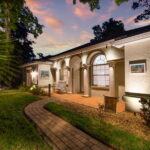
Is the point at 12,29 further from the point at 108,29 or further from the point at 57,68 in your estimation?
the point at 108,29

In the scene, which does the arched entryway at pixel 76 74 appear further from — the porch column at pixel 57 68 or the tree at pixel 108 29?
the tree at pixel 108 29

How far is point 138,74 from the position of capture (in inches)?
227

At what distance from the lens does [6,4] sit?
2.62 metres

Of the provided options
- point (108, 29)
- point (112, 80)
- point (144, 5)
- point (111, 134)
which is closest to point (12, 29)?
point (111, 134)

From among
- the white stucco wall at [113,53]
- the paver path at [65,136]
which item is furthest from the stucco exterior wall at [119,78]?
the paver path at [65,136]

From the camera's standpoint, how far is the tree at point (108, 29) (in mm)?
29680

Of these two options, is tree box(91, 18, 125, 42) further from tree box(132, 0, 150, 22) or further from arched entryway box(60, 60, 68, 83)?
arched entryway box(60, 60, 68, 83)

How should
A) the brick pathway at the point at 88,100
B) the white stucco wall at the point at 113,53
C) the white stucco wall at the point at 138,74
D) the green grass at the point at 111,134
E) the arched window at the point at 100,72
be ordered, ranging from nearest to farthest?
the green grass at the point at 111,134 → the white stucco wall at the point at 138,74 → the brick pathway at the point at 88,100 → the white stucco wall at the point at 113,53 → the arched window at the point at 100,72

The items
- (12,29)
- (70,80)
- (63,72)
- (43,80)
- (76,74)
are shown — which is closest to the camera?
(12,29)

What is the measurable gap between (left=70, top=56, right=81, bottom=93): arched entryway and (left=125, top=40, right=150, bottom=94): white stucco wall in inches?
265

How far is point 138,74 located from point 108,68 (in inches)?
144

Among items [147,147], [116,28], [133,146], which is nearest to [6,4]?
[133,146]

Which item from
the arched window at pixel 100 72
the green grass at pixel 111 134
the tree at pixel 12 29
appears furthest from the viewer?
the arched window at pixel 100 72

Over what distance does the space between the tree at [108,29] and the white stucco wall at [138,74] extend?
23.9 meters
